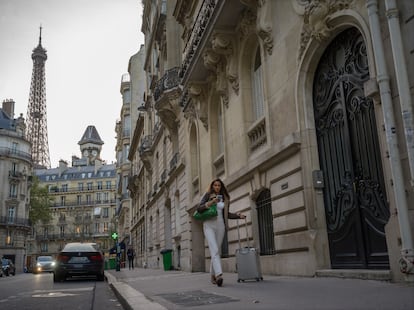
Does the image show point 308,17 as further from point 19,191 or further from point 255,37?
point 19,191

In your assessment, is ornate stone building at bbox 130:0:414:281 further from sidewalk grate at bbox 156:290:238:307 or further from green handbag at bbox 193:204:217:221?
sidewalk grate at bbox 156:290:238:307

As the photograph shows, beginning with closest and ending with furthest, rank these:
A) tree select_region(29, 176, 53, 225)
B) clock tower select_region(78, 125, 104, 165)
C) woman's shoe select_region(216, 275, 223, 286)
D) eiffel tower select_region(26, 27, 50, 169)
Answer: woman's shoe select_region(216, 275, 223, 286)
tree select_region(29, 176, 53, 225)
clock tower select_region(78, 125, 104, 165)
eiffel tower select_region(26, 27, 50, 169)

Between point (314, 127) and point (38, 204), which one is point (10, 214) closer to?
point (38, 204)

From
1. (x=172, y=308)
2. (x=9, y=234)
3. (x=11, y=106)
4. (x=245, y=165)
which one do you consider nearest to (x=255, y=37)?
(x=245, y=165)

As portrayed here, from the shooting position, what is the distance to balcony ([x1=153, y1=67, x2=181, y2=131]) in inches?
840

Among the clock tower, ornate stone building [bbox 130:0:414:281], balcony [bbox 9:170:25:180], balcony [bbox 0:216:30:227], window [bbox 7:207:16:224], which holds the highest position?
the clock tower

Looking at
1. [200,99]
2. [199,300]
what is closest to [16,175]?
[200,99]

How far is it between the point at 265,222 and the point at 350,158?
3.87 m

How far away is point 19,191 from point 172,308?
68744 mm

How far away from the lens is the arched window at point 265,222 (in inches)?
420

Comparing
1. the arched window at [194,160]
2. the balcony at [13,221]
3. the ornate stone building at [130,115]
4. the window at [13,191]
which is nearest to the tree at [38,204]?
the balcony at [13,221]

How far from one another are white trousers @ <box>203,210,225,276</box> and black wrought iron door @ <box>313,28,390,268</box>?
209 cm

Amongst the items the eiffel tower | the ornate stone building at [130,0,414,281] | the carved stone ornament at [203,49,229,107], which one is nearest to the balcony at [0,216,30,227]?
the ornate stone building at [130,0,414,281]

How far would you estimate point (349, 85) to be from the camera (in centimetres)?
786
